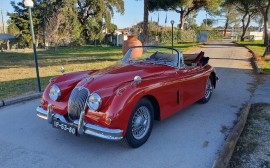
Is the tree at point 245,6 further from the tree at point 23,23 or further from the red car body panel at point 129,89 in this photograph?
the tree at point 23,23

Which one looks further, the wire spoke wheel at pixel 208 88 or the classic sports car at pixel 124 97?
the wire spoke wheel at pixel 208 88

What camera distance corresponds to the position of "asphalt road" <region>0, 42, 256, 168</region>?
3.45m

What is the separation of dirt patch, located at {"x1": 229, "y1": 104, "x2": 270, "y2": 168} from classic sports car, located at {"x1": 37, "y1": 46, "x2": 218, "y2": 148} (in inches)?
47.1

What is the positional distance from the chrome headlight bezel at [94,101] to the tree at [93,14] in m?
32.9

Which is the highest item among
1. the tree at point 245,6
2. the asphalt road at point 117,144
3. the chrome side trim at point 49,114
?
the tree at point 245,6

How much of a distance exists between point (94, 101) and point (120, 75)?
767mm

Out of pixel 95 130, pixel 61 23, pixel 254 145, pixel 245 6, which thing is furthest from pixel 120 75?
pixel 61 23

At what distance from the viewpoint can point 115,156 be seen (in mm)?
3615

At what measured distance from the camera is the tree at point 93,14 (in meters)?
35.0

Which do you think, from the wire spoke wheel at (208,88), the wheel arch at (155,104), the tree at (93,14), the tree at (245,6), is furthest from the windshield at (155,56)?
the tree at (93,14)

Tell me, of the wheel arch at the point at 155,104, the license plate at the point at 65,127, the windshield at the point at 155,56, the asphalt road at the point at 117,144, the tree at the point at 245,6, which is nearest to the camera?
the asphalt road at the point at 117,144

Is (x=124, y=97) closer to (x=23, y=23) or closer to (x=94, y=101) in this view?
(x=94, y=101)

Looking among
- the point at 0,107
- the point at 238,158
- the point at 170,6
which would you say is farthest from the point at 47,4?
the point at 238,158

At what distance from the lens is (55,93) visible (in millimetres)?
4066
